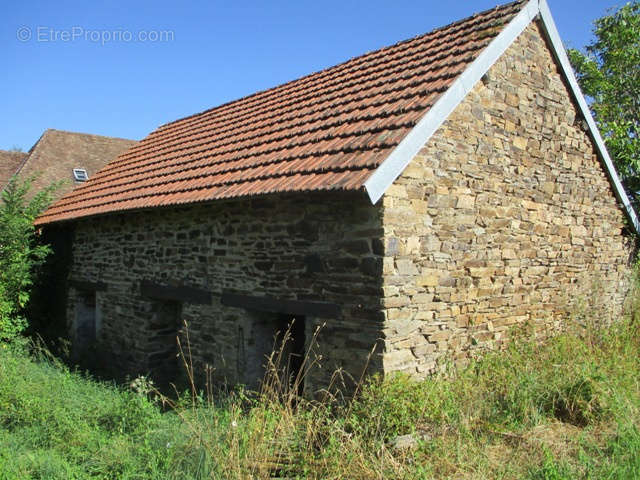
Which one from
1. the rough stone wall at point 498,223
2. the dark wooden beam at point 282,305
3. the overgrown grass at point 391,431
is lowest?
the overgrown grass at point 391,431

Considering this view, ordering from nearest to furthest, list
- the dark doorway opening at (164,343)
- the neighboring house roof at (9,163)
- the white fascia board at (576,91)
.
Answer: the white fascia board at (576,91) → the dark doorway opening at (164,343) → the neighboring house roof at (9,163)

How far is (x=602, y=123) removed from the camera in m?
12.9

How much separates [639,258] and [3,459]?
9.70 metres

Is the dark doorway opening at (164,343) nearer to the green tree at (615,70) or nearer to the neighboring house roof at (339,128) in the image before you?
the neighboring house roof at (339,128)

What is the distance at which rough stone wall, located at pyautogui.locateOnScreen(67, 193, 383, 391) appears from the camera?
16.4ft

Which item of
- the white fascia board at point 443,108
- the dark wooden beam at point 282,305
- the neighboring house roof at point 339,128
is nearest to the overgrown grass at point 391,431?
the dark wooden beam at point 282,305

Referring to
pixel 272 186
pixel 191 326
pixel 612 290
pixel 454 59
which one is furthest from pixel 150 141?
pixel 612 290

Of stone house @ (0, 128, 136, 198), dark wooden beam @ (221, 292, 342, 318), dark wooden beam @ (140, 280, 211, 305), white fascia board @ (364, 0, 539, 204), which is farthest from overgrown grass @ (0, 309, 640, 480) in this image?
stone house @ (0, 128, 136, 198)

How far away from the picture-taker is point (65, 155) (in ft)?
68.6

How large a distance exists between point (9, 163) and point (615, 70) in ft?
74.8

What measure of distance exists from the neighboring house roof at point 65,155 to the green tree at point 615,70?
58.8 ft

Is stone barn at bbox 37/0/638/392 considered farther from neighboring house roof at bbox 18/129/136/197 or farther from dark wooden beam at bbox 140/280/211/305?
neighboring house roof at bbox 18/129/136/197

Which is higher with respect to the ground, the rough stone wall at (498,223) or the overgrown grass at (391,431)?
the rough stone wall at (498,223)

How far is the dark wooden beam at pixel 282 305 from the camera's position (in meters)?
5.22
